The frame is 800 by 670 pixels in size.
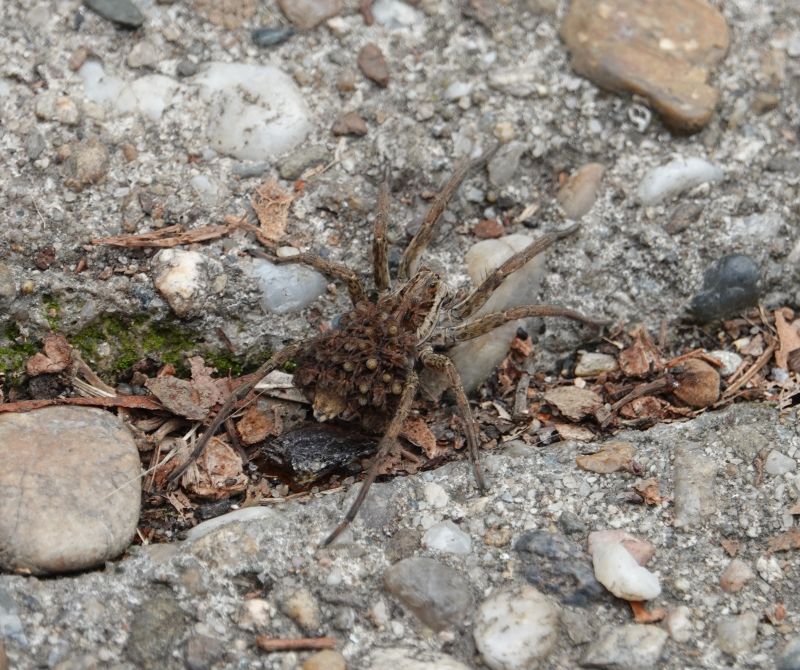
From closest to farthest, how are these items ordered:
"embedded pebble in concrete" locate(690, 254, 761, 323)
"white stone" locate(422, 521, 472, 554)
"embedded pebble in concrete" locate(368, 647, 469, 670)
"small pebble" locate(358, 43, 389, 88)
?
"embedded pebble in concrete" locate(368, 647, 469, 670), "white stone" locate(422, 521, 472, 554), "embedded pebble in concrete" locate(690, 254, 761, 323), "small pebble" locate(358, 43, 389, 88)

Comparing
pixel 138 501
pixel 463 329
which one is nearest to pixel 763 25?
pixel 463 329

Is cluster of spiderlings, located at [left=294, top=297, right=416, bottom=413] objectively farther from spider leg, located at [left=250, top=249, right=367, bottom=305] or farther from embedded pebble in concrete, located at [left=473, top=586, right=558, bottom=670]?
embedded pebble in concrete, located at [left=473, top=586, right=558, bottom=670]

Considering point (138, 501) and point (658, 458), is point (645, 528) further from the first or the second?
point (138, 501)

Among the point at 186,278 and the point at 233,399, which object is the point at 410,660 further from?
the point at 186,278

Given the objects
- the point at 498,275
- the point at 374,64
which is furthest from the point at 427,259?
the point at 374,64

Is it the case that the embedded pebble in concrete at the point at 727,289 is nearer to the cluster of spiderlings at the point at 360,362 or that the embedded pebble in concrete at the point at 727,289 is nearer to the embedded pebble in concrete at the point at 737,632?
the cluster of spiderlings at the point at 360,362

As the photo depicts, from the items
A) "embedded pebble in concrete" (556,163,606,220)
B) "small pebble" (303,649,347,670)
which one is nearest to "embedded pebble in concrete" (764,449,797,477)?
"embedded pebble in concrete" (556,163,606,220)
